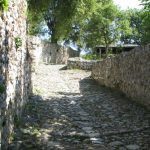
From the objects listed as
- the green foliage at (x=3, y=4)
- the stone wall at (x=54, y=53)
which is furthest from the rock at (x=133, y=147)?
the stone wall at (x=54, y=53)

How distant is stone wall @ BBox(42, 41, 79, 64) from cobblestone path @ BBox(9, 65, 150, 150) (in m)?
23.7

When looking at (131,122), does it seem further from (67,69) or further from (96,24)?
(96,24)

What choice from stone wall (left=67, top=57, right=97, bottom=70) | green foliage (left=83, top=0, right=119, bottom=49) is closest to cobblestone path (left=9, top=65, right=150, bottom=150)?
stone wall (left=67, top=57, right=97, bottom=70)

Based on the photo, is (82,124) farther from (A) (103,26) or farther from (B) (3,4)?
(A) (103,26)

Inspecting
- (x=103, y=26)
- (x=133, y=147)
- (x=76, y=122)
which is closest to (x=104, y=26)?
(x=103, y=26)

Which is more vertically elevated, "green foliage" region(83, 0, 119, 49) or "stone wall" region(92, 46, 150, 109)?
"green foliage" region(83, 0, 119, 49)

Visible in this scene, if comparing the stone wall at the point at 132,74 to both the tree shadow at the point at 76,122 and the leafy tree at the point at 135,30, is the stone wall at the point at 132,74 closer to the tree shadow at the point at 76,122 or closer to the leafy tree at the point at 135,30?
the tree shadow at the point at 76,122

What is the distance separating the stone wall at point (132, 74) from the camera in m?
12.6

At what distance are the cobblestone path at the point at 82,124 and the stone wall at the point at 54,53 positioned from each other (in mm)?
23663

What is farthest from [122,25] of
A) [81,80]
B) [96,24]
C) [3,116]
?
[3,116]

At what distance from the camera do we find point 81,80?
22.4 meters

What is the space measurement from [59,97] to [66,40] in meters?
41.0

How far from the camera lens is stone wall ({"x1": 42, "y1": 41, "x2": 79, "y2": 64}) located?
39.4m

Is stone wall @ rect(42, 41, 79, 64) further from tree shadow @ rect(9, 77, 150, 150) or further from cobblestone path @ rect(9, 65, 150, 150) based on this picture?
tree shadow @ rect(9, 77, 150, 150)
